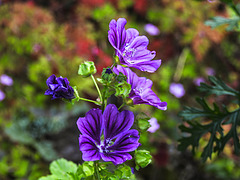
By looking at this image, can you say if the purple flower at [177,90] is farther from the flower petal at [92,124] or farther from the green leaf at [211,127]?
the flower petal at [92,124]

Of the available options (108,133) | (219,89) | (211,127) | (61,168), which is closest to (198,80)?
(219,89)

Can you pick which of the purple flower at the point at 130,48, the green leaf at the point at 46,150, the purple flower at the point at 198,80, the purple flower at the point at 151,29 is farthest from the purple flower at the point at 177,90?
the purple flower at the point at 130,48

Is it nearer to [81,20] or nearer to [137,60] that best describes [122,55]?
[137,60]

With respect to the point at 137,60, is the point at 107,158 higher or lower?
lower

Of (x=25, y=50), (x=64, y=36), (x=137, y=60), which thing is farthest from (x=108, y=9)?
(x=137, y=60)

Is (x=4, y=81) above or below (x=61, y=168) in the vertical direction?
above

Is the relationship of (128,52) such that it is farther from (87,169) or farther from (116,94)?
(87,169)
